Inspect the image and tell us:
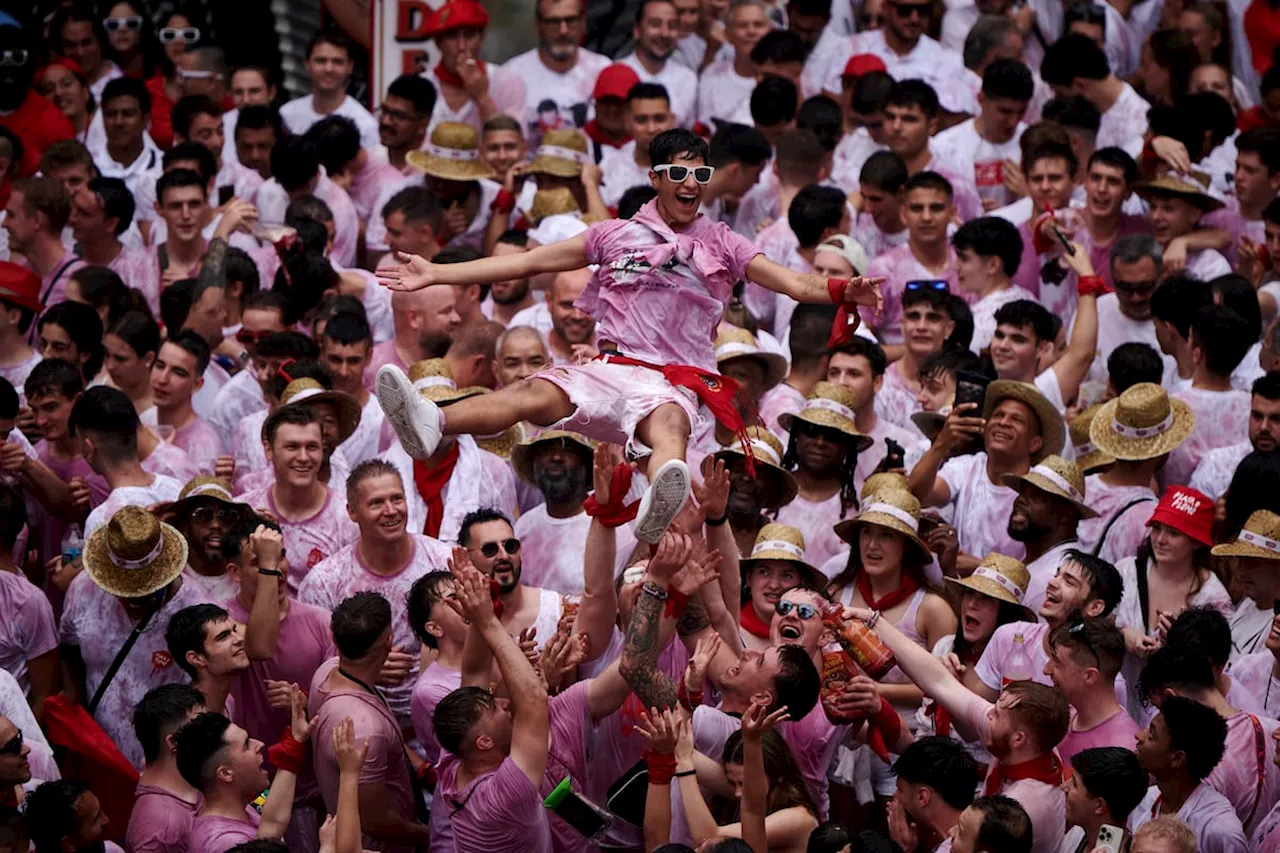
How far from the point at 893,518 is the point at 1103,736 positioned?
1.47 meters

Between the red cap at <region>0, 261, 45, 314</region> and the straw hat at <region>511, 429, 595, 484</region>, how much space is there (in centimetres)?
290

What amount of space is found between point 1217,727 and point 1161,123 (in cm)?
556

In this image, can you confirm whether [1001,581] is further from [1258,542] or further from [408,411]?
[408,411]

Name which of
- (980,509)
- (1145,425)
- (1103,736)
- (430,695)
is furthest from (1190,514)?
(430,695)

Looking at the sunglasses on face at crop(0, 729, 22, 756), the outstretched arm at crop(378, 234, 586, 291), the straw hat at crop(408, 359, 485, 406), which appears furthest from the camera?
the straw hat at crop(408, 359, 485, 406)

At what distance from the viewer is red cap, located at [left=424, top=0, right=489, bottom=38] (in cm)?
1366

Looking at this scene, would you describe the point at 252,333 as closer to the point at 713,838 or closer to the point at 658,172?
the point at 658,172

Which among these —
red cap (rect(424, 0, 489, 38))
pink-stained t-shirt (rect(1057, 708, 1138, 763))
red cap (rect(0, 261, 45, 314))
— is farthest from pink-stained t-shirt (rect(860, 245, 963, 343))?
red cap (rect(0, 261, 45, 314))

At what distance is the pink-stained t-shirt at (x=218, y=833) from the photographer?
7523mm

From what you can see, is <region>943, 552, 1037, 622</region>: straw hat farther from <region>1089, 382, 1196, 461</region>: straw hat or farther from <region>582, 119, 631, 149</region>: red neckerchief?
<region>582, 119, 631, 149</region>: red neckerchief

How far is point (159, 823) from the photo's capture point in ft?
25.3

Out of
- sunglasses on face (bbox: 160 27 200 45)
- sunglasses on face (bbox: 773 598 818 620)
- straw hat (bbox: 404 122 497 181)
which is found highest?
sunglasses on face (bbox: 773 598 818 620)

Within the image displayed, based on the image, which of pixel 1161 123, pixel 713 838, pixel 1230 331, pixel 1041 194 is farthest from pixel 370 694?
pixel 1161 123

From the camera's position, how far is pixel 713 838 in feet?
24.3
